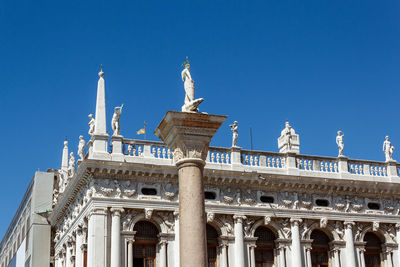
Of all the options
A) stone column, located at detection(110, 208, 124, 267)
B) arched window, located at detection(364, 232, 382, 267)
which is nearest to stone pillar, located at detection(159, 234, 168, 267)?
stone column, located at detection(110, 208, 124, 267)

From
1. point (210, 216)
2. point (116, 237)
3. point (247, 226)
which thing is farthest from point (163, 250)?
point (247, 226)

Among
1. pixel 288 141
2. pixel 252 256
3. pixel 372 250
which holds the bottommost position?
pixel 252 256

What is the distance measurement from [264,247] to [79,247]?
8459 mm

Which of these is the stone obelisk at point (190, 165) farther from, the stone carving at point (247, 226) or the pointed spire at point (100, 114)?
the stone carving at point (247, 226)

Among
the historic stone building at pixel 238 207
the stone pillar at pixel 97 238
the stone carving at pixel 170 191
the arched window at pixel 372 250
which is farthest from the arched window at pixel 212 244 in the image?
the arched window at pixel 372 250

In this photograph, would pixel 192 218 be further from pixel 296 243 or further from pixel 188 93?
pixel 296 243

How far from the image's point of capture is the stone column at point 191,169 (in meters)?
13.9

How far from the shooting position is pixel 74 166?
113 feet

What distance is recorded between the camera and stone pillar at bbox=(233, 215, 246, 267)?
98.0 ft

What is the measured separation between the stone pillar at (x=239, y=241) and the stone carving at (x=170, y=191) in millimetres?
2953

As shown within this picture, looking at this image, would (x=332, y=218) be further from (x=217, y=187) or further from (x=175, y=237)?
(x=175, y=237)

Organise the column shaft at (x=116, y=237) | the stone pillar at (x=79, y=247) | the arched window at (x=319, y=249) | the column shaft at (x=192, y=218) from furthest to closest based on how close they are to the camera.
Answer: the arched window at (x=319, y=249)
the stone pillar at (x=79, y=247)
the column shaft at (x=116, y=237)
the column shaft at (x=192, y=218)

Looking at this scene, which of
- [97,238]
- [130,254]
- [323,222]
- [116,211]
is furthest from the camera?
[323,222]

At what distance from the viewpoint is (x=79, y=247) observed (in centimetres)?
3055
